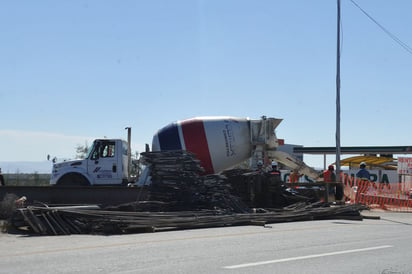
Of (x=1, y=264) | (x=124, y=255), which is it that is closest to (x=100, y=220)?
(x=124, y=255)

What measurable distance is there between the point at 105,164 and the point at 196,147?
12.4 feet

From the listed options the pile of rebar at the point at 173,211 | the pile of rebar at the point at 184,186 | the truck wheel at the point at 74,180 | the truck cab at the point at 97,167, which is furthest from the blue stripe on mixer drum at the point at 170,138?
the pile of rebar at the point at 184,186

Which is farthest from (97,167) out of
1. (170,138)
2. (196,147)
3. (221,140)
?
(221,140)

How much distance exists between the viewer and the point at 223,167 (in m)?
23.1

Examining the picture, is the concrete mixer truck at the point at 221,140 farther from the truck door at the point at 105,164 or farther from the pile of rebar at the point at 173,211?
the pile of rebar at the point at 173,211

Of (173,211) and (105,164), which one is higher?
(105,164)

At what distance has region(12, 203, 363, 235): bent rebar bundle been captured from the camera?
13.5 meters

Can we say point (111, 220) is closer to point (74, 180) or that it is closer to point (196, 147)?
point (196, 147)

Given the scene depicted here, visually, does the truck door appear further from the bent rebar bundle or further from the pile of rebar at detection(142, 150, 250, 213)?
the bent rebar bundle

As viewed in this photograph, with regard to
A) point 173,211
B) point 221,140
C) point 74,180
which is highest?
point 221,140

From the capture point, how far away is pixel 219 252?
10.5 meters

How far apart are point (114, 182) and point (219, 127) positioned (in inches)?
190

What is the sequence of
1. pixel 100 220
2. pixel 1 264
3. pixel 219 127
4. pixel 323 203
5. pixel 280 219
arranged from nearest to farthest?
pixel 1 264 < pixel 100 220 < pixel 280 219 < pixel 323 203 < pixel 219 127

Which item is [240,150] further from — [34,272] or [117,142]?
[34,272]
